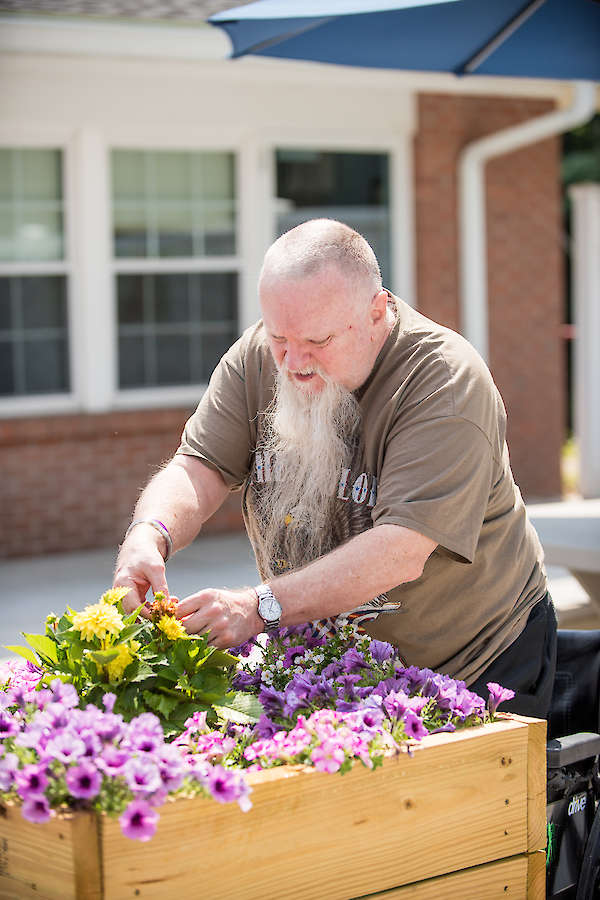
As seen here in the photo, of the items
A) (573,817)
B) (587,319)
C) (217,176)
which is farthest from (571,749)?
(587,319)

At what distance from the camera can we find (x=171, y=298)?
831 centimetres

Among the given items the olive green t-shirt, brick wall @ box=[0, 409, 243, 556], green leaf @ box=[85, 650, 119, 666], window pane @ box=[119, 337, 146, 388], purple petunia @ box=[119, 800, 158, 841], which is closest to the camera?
purple petunia @ box=[119, 800, 158, 841]

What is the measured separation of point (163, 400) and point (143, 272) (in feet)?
2.93

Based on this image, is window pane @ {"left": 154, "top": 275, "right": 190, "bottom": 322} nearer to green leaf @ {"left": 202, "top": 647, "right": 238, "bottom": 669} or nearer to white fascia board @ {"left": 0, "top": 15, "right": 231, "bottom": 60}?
white fascia board @ {"left": 0, "top": 15, "right": 231, "bottom": 60}

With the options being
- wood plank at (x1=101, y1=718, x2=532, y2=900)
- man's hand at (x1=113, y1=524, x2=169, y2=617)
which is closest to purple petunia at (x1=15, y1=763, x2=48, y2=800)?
wood plank at (x1=101, y1=718, x2=532, y2=900)

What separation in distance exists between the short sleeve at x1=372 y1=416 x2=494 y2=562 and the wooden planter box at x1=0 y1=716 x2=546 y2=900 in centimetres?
37

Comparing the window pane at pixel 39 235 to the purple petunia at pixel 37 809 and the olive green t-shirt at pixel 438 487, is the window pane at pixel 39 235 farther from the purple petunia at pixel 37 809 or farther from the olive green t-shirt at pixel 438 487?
the purple petunia at pixel 37 809

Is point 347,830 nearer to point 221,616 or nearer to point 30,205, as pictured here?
point 221,616

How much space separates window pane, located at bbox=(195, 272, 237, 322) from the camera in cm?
839

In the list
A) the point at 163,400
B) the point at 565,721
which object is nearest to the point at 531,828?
the point at 565,721

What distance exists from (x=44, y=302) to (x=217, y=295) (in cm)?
123

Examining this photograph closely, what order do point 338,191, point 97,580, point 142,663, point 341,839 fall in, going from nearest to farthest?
point 341,839 < point 142,663 < point 97,580 < point 338,191

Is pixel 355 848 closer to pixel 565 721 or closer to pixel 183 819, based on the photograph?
pixel 183 819

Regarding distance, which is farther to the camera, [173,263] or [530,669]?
[173,263]
